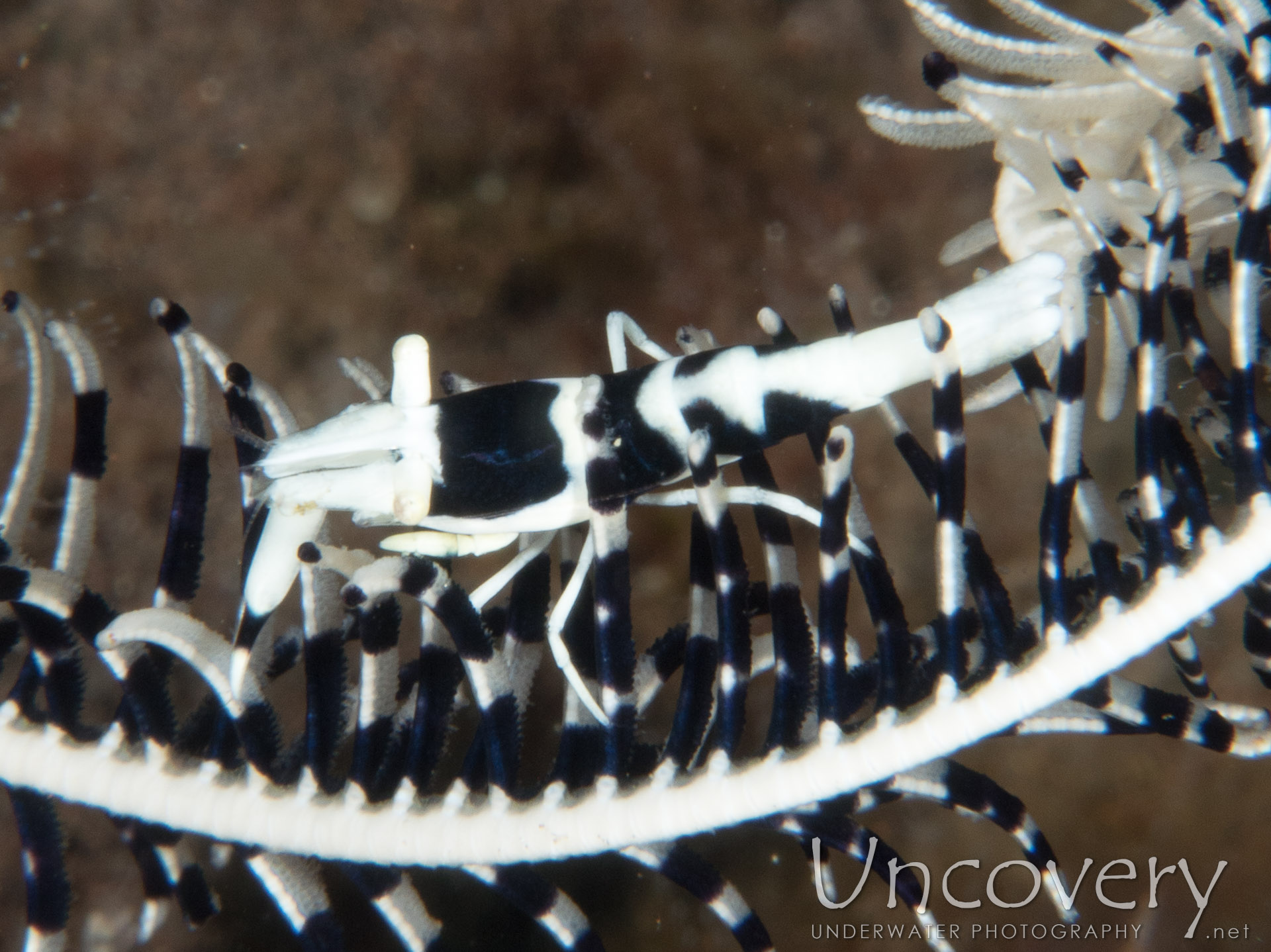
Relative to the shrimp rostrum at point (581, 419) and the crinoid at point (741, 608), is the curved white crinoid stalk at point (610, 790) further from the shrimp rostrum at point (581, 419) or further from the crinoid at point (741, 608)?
the shrimp rostrum at point (581, 419)

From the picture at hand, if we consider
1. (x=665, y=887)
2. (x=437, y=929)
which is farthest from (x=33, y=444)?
(x=665, y=887)

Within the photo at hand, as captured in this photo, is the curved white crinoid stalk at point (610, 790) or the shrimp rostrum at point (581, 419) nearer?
the curved white crinoid stalk at point (610, 790)

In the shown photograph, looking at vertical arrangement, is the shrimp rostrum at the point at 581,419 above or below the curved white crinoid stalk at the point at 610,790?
above

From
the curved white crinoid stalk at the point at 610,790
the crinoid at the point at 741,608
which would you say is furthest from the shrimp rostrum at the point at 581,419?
the curved white crinoid stalk at the point at 610,790

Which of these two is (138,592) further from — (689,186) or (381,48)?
(689,186)

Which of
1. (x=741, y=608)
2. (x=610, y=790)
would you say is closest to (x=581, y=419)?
(x=741, y=608)

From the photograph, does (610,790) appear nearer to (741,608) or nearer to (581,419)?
(741,608)
